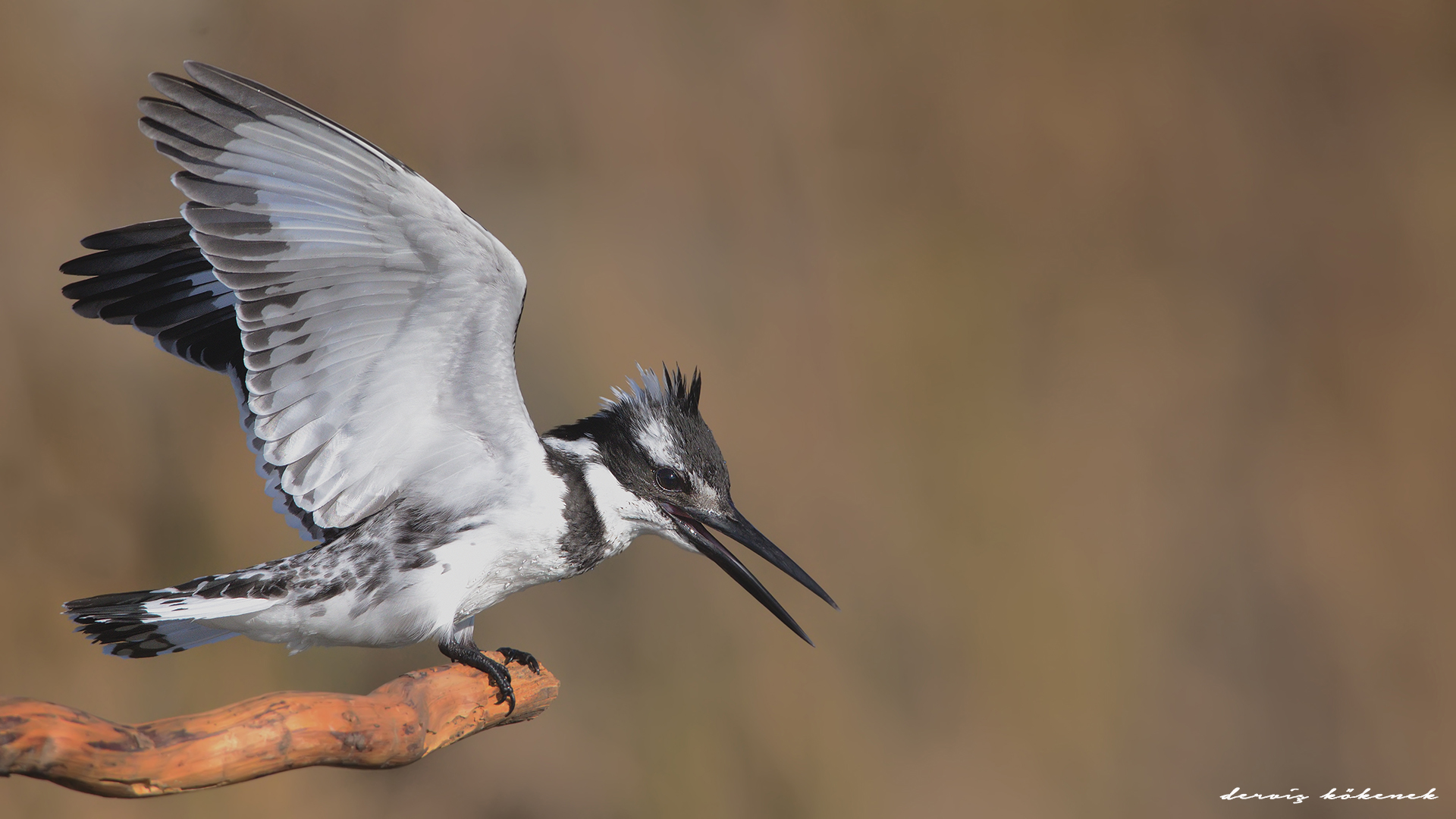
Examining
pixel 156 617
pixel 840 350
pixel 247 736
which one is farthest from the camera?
pixel 840 350

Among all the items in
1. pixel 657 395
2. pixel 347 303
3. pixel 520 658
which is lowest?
pixel 520 658

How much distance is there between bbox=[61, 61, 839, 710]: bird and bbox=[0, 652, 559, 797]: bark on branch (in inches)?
4.5

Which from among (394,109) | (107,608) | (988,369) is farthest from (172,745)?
(988,369)

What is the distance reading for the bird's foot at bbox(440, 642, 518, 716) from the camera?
1.84m

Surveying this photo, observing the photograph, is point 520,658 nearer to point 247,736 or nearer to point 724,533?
point 724,533

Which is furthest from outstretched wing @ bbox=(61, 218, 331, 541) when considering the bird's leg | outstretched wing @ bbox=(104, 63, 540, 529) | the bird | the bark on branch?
the bark on branch

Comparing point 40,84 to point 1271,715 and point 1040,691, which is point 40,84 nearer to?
point 1040,691

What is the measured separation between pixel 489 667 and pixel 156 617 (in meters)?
0.56

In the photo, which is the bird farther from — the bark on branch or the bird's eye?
the bark on branch

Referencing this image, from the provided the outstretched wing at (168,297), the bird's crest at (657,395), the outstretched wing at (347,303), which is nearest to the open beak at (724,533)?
the bird's crest at (657,395)

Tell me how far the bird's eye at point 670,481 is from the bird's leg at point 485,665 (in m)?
0.47

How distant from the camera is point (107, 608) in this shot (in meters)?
1.68

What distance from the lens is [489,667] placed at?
1839mm

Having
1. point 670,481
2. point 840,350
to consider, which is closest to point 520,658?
point 670,481
